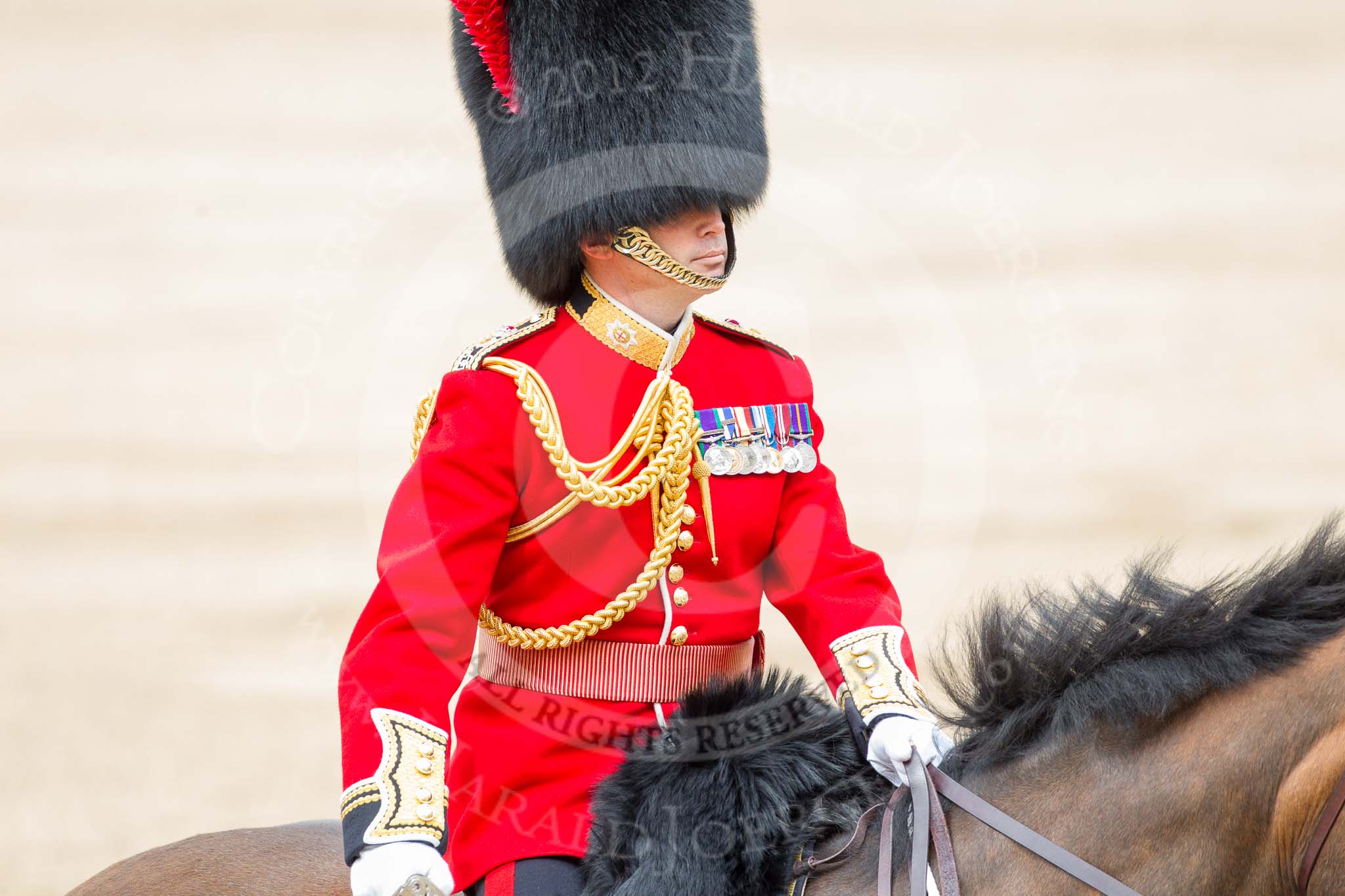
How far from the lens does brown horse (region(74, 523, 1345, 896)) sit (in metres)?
1.13

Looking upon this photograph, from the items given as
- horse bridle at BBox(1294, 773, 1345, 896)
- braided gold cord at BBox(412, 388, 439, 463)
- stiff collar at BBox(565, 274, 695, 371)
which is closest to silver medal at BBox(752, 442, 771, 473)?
stiff collar at BBox(565, 274, 695, 371)

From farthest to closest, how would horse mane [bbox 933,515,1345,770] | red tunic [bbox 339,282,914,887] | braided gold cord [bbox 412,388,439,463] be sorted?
braided gold cord [bbox 412,388,439,463] < red tunic [bbox 339,282,914,887] < horse mane [bbox 933,515,1345,770]

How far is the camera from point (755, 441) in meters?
1.64

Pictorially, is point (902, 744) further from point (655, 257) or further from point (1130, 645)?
point (655, 257)

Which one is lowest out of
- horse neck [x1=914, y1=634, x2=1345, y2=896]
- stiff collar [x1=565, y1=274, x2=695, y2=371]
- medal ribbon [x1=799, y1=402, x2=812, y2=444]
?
horse neck [x1=914, y1=634, x2=1345, y2=896]

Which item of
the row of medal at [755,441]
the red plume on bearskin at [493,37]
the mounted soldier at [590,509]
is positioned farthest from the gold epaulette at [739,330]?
the red plume on bearskin at [493,37]

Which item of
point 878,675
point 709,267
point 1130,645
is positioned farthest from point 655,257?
point 1130,645

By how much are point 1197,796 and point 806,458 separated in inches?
26.0

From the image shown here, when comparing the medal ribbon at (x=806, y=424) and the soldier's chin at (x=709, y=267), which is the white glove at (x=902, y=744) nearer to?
the medal ribbon at (x=806, y=424)

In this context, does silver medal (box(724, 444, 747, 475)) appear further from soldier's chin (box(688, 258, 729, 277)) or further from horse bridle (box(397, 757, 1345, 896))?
horse bridle (box(397, 757, 1345, 896))

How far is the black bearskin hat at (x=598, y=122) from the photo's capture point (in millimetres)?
1624

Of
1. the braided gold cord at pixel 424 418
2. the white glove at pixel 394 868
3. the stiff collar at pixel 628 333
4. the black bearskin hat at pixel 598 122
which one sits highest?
the black bearskin hat at pixel 598 122

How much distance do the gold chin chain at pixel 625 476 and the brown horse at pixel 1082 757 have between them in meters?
0.18

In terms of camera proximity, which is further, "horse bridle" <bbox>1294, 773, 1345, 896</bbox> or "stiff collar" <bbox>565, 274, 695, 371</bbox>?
"stiff collar" <bbox>565, 274, 695, 371</bbox>
